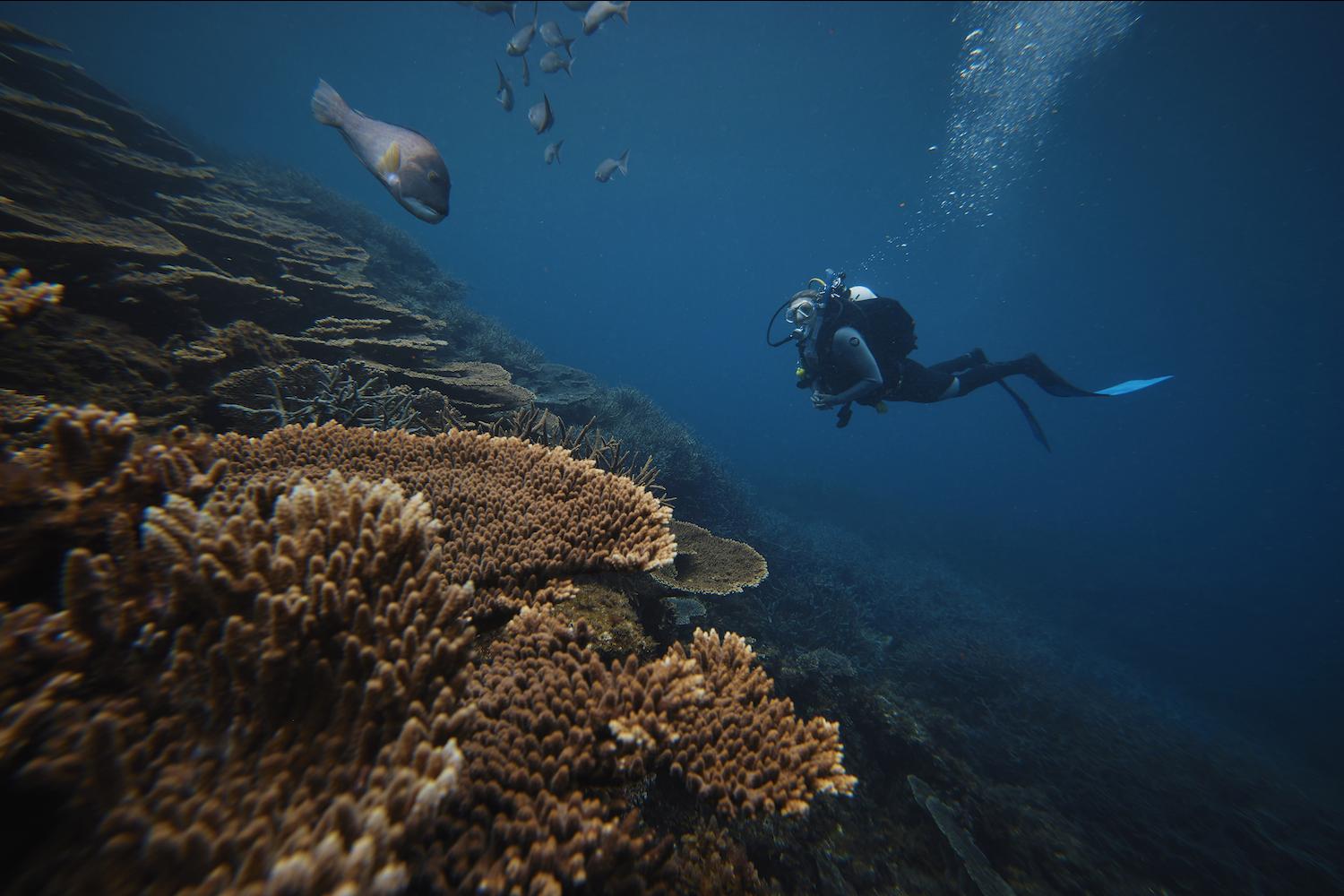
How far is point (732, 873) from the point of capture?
248 cm

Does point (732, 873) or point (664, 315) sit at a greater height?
point (664, 315)

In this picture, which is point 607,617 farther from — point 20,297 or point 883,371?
point 883,371

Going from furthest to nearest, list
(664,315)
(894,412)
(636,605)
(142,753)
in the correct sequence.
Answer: (664,315), (894,412), (636,605), (142,753)

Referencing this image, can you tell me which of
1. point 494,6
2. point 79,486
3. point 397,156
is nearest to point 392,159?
point 397,156

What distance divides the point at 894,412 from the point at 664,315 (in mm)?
67774

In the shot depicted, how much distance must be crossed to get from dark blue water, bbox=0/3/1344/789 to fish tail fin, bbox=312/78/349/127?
54.8 feet

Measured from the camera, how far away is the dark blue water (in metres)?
21.8

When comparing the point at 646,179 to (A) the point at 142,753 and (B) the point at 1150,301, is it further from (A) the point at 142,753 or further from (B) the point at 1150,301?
(A) the point at 142,753

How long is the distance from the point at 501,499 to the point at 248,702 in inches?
67.1

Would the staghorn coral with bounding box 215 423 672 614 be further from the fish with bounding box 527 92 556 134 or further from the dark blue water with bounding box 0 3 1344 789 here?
the dark blue water with bounding box 0 3 1344 789

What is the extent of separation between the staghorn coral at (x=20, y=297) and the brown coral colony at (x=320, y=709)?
3.05 ft

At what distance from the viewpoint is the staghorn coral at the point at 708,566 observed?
376cm

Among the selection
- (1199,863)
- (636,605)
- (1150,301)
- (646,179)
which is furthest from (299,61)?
(1150,301)

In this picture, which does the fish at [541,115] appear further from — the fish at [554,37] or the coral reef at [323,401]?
the coral reef at [323,401]
